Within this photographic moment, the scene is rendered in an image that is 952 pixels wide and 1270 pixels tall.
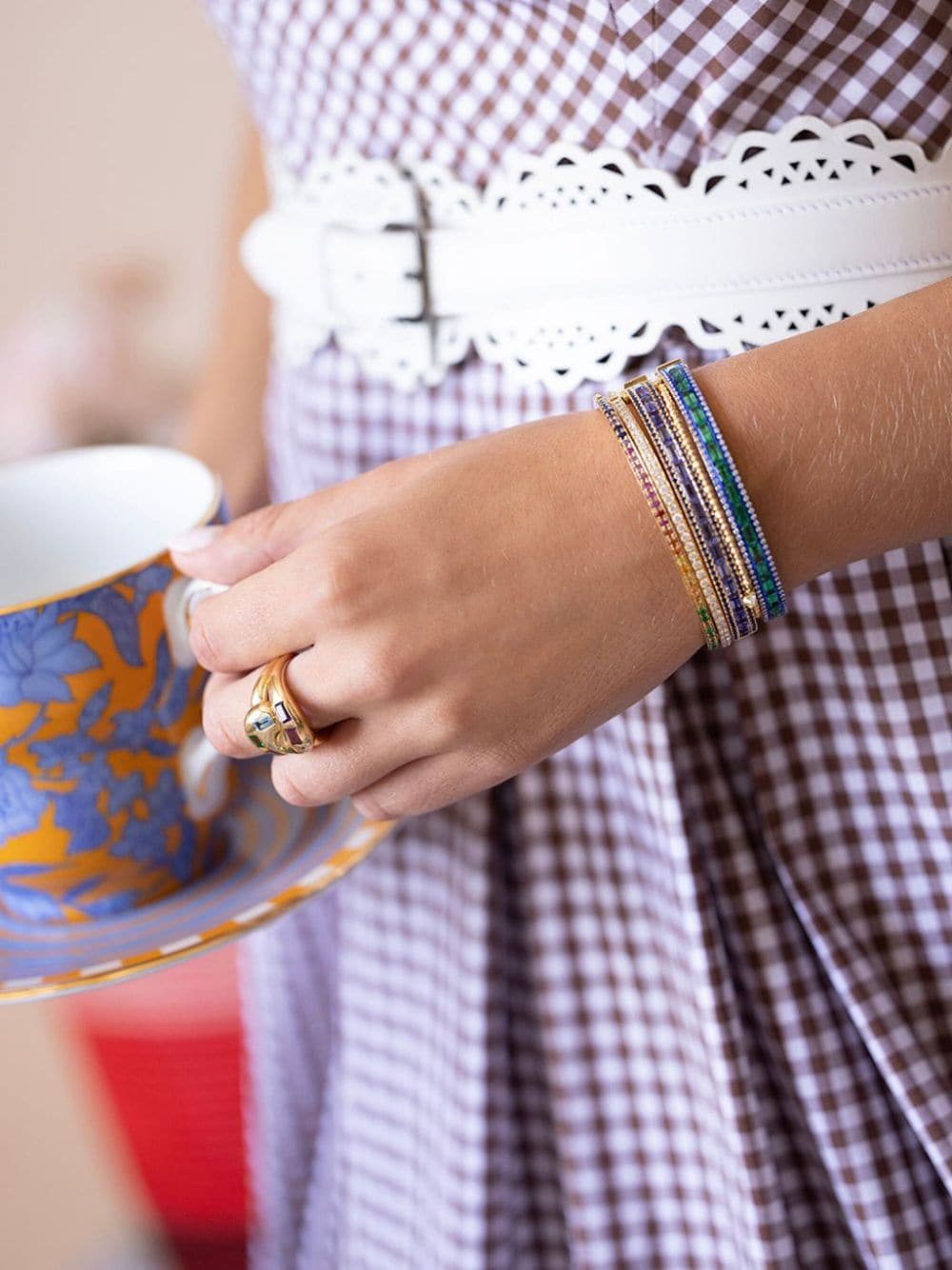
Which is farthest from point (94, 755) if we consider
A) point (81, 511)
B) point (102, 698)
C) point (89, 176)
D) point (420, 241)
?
point (89, 176)

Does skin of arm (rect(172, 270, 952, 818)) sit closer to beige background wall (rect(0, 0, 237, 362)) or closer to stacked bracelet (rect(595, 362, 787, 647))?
stacked bracelet (rect(595, 362, 787, 647))

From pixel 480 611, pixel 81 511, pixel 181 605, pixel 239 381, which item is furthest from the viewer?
pixel 239 381

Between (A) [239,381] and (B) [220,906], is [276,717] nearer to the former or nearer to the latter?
(B) [220,906]

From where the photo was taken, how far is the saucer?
47 cm

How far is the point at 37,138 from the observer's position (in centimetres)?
165

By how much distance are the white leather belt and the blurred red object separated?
0.67 meters

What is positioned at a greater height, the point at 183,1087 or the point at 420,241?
the point at 420,241

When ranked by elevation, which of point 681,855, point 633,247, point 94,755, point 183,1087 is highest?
point 633,247

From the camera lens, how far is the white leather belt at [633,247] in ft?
1.54

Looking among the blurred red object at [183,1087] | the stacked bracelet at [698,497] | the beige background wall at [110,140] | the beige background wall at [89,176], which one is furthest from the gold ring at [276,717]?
the beige background wall at [110,140]

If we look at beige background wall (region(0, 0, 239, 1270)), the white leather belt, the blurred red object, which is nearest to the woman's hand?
the white leather belt

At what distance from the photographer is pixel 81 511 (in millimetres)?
597

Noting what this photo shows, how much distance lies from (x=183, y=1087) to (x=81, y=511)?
0.69m

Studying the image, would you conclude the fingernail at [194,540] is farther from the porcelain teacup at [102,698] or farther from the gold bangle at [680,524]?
the gold bangle at [680,524]
